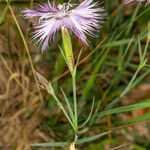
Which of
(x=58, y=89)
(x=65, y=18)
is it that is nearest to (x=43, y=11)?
(x=65, y=18)

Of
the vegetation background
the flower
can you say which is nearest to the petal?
the flower

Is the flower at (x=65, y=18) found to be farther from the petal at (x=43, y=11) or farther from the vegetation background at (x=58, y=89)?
the vegetation background at (x=58, y=89)

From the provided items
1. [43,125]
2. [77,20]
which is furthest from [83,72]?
[77,20]

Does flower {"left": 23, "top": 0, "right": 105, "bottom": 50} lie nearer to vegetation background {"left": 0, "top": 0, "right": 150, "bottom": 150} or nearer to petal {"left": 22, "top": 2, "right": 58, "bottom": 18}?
petal {"left": 22, "top": 2, "right": 58, "bottom": 18}

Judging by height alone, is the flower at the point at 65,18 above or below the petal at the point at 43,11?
below

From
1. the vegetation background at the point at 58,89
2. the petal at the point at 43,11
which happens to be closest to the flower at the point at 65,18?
the petal at the point at 43,11

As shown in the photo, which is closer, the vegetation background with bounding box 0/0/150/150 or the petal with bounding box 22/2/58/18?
the petal with bounding box 22/2/58/18

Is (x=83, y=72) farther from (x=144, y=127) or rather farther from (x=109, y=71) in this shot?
(x=144, y=127)

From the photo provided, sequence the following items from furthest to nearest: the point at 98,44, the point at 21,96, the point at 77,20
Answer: the point at 21,96 → the point at 98,44 → the point at 77,20

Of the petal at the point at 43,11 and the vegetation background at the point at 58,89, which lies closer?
the petal at the point at 43,11

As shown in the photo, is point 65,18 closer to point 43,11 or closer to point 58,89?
point 43,11

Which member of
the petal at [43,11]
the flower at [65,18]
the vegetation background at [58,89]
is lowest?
the vegetation background at [58,89]
